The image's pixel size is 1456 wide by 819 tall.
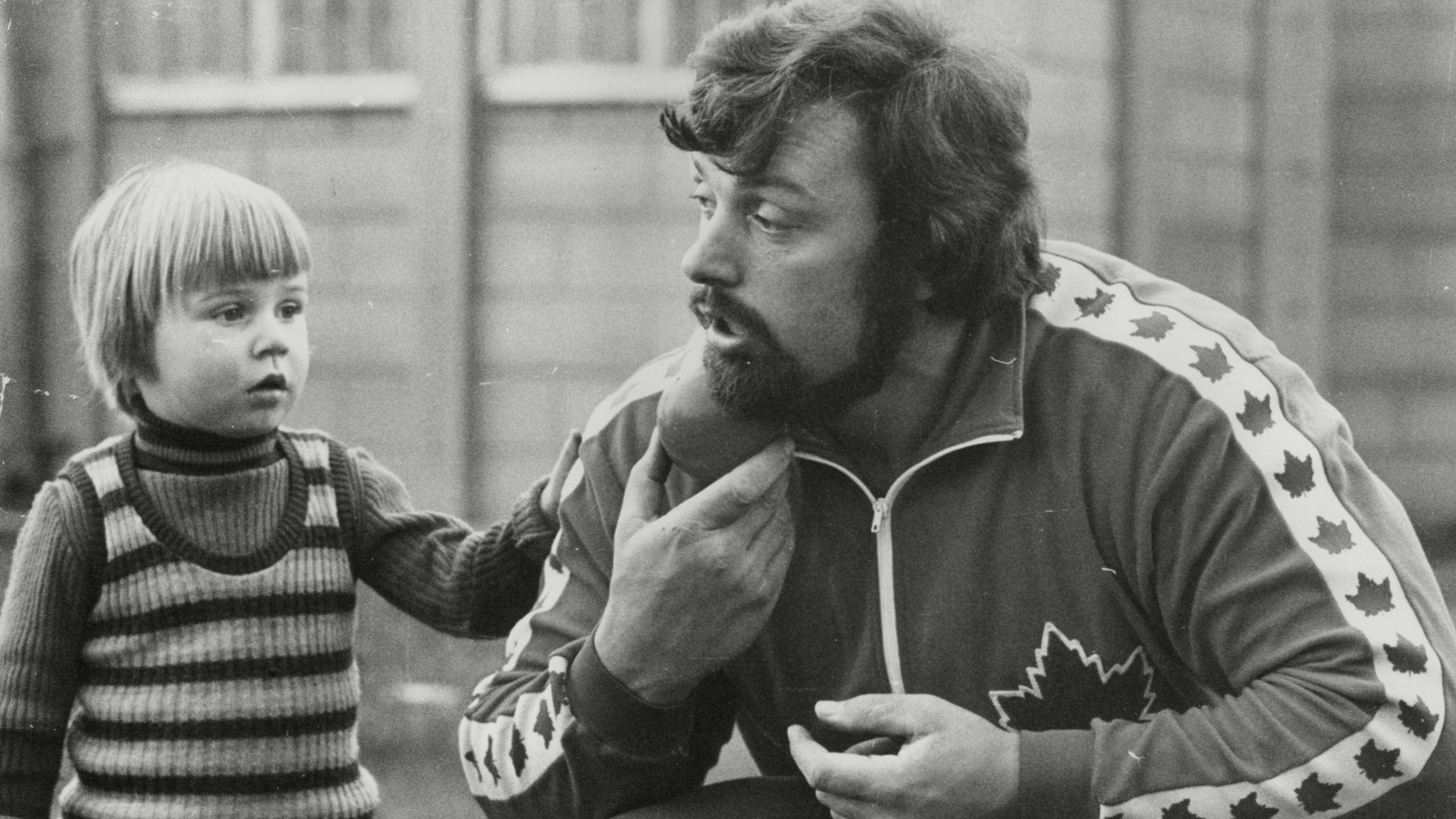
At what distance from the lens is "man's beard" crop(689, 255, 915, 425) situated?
203 cm

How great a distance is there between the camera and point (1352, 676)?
1859 mm

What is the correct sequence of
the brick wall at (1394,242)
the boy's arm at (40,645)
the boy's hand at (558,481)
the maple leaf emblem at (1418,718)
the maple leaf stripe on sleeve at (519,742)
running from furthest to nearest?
the brick wall at (1394,242) < the boy's hand at (558,481) < the boy's arm at (40,645) < the maple leaf stripe on sleeve at (519,742) < the maple leaf emblem at (1418,718)

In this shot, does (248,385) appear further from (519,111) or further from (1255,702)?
(519,111)

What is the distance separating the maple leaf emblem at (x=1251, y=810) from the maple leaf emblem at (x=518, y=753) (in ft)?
2.57

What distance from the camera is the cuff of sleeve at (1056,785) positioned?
1915 millimetres

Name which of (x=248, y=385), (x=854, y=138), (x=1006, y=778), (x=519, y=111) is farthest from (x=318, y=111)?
(x=1006, y=778)

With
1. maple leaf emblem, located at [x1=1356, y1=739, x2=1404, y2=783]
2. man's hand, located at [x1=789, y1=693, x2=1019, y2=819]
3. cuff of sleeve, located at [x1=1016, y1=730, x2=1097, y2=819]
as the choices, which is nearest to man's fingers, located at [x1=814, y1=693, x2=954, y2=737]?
man's hand, located at [x1=789, y1=693, x2=1019, y2=819]

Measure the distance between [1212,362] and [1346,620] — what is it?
31cm

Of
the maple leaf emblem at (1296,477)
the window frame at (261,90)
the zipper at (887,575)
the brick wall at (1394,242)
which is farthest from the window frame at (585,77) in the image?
the maple leaf emblem at (1296,477)

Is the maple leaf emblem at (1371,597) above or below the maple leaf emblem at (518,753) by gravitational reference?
above

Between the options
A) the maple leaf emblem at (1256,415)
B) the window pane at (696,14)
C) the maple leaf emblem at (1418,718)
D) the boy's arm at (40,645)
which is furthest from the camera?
the window pane at (696,14)

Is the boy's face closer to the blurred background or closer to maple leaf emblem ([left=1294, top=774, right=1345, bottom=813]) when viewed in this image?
maple leaf emblem ([left=1294, top=774, right=1345, bottom=813])

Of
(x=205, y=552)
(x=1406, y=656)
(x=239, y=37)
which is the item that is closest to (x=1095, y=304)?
(x=1406, y=656)

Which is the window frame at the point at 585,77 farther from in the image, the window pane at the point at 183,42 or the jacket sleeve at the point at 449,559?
the jacket sleeve at the point at 449,559
